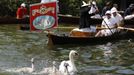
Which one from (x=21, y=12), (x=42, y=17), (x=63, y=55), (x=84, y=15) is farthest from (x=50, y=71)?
(x=21, y=12)

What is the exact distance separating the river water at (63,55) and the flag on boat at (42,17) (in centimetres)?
90

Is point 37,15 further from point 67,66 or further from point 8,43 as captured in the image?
point 67,66

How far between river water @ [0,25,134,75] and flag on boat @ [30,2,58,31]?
901mm

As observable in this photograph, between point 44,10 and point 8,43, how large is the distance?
2.34 meters

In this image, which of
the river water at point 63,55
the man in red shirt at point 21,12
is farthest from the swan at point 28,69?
the man in red shirt at point 21,12

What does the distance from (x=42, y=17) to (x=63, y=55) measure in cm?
257

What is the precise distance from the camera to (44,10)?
2006 cm

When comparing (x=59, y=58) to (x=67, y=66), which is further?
(x=59, y=58)

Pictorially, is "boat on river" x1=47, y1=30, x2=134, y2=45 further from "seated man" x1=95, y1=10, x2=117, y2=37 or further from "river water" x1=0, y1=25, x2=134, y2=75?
"seated man" x1=95, y1=10, x2=117, y2=37

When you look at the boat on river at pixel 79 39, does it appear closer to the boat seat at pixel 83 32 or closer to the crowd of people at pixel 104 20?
the crowd of people at pixel 104 20

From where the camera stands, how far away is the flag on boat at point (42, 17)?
19.9m

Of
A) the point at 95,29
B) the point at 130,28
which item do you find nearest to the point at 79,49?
the point at 95,29

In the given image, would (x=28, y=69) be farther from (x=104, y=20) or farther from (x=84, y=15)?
(x=104, y=20)

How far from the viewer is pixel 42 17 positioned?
65.7 ft
